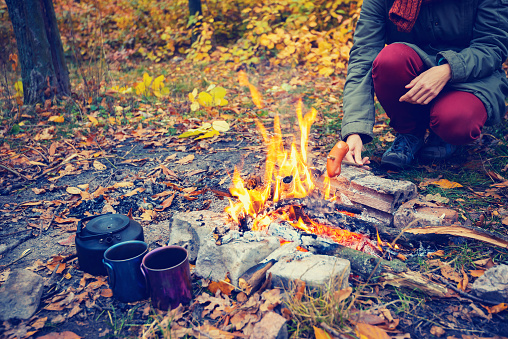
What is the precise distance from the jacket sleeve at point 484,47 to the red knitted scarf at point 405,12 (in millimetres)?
350

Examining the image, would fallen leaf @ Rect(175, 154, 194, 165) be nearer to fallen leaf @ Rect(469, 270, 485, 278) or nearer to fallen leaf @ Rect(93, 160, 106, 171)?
fallen leaf @ Rect(93, 160, 106, 171)

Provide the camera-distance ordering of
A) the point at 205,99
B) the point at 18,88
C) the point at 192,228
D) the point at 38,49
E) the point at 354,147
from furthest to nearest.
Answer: the point at 18,88 → the point at 205,99 → the point at 38,49 → the point at 354,147 → the point at 192,228

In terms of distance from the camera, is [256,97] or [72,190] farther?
[256,97]

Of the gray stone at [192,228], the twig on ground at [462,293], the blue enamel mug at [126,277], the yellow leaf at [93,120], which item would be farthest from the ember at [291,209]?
the yellow leaf at [93,120]

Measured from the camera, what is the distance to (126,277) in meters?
1.82

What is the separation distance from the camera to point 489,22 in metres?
2.44

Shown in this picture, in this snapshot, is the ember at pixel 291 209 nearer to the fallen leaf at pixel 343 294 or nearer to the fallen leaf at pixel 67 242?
the fallen leaf at pixel 343 294

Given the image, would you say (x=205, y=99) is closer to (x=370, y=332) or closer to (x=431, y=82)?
(x=431, y=82)

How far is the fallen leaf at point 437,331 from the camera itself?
1.55 meters

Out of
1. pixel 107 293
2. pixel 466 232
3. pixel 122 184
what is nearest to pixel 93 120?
pixel 122 184

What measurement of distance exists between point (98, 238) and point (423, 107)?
2.72 metres

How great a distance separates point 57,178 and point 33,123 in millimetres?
1934

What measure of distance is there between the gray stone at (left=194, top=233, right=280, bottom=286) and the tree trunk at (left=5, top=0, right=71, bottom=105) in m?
4.51

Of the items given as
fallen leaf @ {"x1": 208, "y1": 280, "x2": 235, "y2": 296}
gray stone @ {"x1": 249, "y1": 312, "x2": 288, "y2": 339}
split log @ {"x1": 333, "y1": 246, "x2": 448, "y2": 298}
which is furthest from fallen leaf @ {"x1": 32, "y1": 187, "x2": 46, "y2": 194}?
split log @ {"x1": 333, "y1": 246, "x2": 448, "y2": 298}
